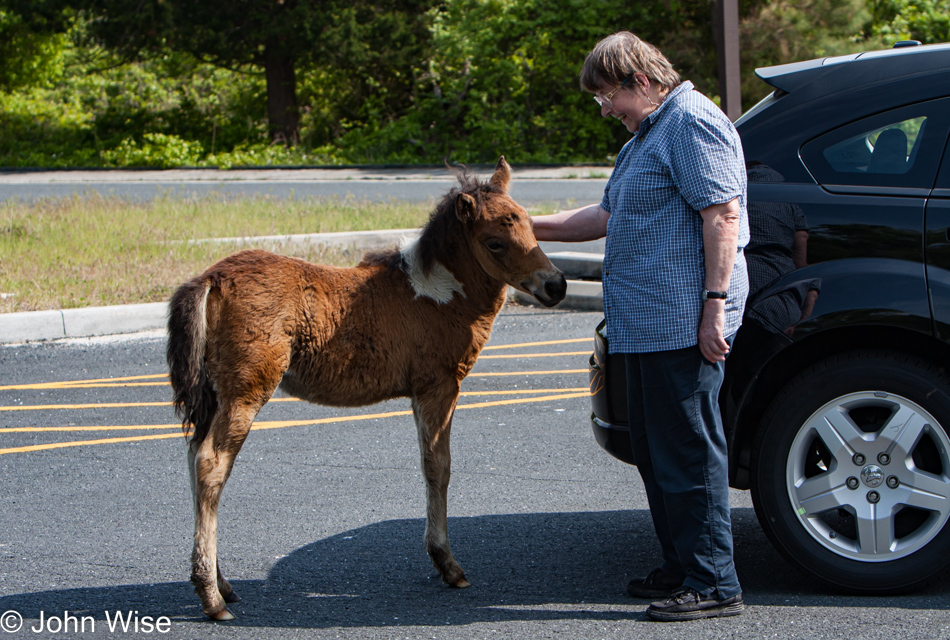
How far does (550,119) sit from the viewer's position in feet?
95.8

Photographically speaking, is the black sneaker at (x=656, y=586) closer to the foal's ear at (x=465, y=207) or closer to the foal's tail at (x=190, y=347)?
the foal's ear at (x=465, y=207)

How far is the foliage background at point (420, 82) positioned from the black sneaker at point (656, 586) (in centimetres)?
2361

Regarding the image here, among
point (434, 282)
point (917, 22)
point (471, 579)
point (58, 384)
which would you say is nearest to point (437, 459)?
point (471, 579)

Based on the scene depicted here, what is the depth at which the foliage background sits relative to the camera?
85.6ft

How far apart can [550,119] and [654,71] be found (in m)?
26.3

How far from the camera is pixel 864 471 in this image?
11.9 feet

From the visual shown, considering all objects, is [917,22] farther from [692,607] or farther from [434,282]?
[692,607]

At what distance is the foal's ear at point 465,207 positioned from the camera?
12.6ft

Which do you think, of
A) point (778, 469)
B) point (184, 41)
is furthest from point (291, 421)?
point (184, 41)

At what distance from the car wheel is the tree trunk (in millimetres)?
27707

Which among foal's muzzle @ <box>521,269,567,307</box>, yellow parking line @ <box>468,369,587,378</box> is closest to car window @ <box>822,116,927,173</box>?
foal's muzzle @ <box>521,269,567,307</box>

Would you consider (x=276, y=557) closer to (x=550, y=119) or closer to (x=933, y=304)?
(x=933, y=304)

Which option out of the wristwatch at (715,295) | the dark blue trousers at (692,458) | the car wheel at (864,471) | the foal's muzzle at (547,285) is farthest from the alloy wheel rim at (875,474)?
the foal's muzzle at (547,285)

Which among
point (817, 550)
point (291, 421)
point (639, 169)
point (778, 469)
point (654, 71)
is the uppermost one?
point (654, 71)
